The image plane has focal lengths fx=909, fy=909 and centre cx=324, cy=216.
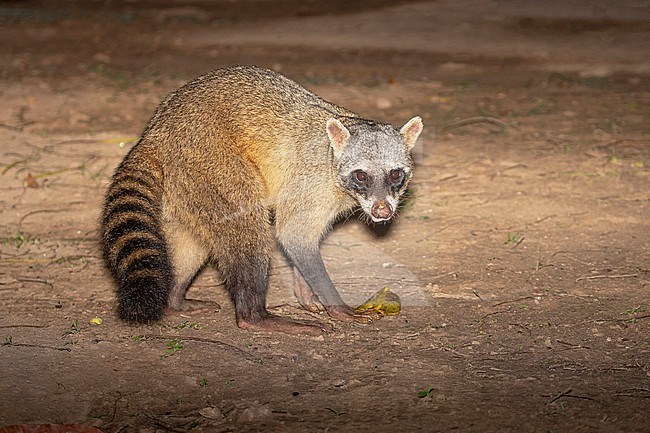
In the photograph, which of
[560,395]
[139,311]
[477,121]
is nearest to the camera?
[560,395]

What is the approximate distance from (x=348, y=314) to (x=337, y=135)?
3.55 feet

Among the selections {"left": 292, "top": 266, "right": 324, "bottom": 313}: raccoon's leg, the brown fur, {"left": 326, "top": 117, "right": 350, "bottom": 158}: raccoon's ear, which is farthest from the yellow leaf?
{"left": 326, "top": 117, "right": 350, "bottom": 158}: raccoon's ear

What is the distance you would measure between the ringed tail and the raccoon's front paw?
41.5 inches

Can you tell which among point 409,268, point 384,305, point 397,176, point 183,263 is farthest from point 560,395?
point 183,263

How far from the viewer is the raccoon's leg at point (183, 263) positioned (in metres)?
5.50

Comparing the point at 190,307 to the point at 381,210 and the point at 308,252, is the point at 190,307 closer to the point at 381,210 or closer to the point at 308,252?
the point at 308,252

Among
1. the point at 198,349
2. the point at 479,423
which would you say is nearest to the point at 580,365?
the point at 479,423

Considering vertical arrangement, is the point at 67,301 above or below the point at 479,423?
below

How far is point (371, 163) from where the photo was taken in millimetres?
5465

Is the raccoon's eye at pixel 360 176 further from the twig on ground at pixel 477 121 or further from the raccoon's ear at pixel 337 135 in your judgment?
the twig on ground at pixel 477 121

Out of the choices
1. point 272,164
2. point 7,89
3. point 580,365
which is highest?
point 272,164

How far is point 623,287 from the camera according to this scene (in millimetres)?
5758

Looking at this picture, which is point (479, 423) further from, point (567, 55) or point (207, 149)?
point (567, 55)

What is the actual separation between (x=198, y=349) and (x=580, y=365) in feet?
6.69
